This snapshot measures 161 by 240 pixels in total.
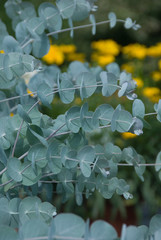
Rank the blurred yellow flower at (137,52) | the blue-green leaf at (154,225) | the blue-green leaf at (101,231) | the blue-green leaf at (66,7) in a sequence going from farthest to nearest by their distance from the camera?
the blurred yellow flower at (137,52), the blue-green leaf at (66,7), the blue-green leaf at (154,225), the blue-green leaf at (101,231)

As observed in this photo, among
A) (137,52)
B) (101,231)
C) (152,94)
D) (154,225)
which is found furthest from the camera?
(137,52)

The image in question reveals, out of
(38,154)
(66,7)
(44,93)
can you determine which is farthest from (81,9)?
(38,154)

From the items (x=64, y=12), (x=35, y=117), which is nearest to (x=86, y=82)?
(x=35, y=117)

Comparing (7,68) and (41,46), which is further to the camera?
(41,46)

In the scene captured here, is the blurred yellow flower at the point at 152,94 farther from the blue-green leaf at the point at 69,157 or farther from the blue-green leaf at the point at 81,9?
the blue-green leaf at the point at 69,157

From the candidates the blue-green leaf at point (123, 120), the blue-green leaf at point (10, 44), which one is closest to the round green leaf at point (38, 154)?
the blue-green leaf at point (123, 120)

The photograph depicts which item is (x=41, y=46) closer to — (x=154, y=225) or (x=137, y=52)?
(x=154, y=225)

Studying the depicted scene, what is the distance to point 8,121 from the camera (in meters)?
0.72

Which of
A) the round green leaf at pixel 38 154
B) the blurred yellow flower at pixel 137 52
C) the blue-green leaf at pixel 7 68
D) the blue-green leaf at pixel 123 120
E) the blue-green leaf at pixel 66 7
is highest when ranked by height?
the blue-green leaf at pixel 66 7

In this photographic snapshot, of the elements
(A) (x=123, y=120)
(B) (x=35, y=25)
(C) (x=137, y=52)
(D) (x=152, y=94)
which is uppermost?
(B) (x=35, y=25)

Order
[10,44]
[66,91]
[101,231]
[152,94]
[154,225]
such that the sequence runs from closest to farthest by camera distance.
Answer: [101,231]
[154,225]
[66,91]
[10,44]
[152,94]

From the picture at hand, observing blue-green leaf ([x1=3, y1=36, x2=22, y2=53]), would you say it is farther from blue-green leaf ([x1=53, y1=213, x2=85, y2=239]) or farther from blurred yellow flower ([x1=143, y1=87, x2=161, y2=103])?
blurred yellow flower ([x1=143, y1=87, x2=161, y2=103])

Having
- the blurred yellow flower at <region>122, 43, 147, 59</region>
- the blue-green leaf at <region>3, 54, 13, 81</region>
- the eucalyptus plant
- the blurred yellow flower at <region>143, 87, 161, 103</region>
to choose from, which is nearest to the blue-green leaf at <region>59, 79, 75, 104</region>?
the eucalyptus plant

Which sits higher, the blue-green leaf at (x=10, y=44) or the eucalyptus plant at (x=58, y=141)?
the blue-green leaf at (x=10, y=44)
